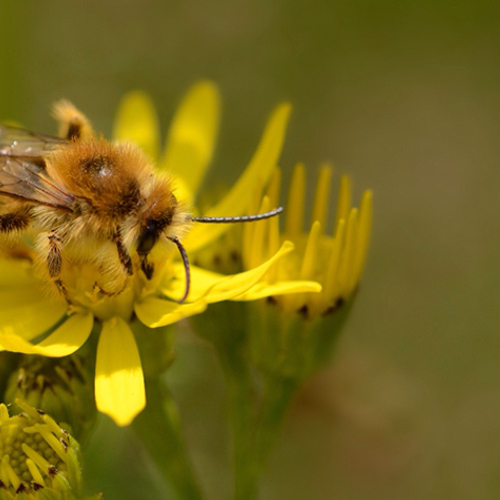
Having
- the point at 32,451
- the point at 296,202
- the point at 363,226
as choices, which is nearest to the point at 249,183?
the point at 296,202

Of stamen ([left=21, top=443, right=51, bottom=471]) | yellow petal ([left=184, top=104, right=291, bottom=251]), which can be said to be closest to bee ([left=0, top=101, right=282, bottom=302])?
yellow petal ([left=184, top=104, right=291, bottom=251])

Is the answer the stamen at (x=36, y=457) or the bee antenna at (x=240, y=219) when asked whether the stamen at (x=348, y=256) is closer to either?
the bee antenna at (x=240, y=219)

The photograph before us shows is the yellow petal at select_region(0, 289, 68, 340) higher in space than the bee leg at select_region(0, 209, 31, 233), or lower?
lower

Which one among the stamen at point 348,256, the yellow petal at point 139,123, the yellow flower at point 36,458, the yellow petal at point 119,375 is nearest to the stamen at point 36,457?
the yellow flower at point 36,458

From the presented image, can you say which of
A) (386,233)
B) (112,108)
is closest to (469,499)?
(386,233)

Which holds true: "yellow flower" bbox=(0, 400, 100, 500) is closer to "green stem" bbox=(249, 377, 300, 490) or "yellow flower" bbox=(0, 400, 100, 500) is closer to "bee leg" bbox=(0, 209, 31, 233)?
"bee leg" bbox=(0, 209, 31, 233)

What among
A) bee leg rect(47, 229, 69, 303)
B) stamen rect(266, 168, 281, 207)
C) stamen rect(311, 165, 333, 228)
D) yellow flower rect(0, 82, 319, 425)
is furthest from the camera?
stamen rect(311, 165, 333, 228)

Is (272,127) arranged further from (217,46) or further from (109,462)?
(217,46)
